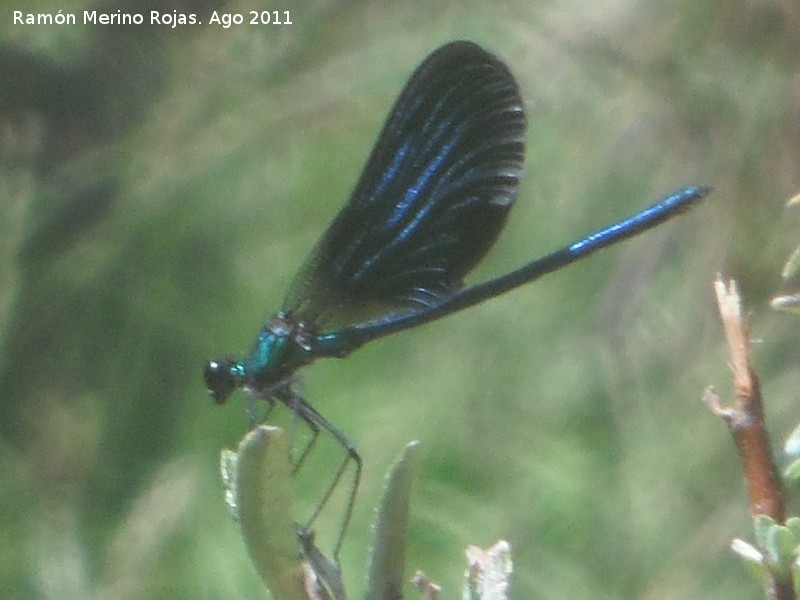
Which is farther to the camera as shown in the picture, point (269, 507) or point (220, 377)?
point (220, 377)

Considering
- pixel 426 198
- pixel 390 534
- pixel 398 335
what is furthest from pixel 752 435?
pixel 398 335

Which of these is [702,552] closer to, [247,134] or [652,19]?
[652,19]

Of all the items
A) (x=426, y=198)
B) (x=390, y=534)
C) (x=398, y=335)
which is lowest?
(x=398, y=335)

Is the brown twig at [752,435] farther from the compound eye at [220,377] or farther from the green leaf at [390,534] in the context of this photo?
the compound eye at [220,377]

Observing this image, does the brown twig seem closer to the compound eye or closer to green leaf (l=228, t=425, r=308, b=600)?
green leaf (l=228, t=425, r=308, b=600)

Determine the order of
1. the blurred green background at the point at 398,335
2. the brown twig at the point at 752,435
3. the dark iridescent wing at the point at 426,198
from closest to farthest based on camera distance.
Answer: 1. the brown twig at the point at 752,435
2. the dark iridescent wing at the point at 426,198
3. the blurred green background at the point at 398,335

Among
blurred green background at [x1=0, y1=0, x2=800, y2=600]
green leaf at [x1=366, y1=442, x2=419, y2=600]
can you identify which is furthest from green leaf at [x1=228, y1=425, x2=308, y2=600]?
blurred green background at [x1=0, y1=0, x2=800, y2=600]

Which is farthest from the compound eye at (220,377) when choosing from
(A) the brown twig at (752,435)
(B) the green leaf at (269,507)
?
(A) the brown twig at (752,435)

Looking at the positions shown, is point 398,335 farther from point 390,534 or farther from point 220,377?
point 390,534
